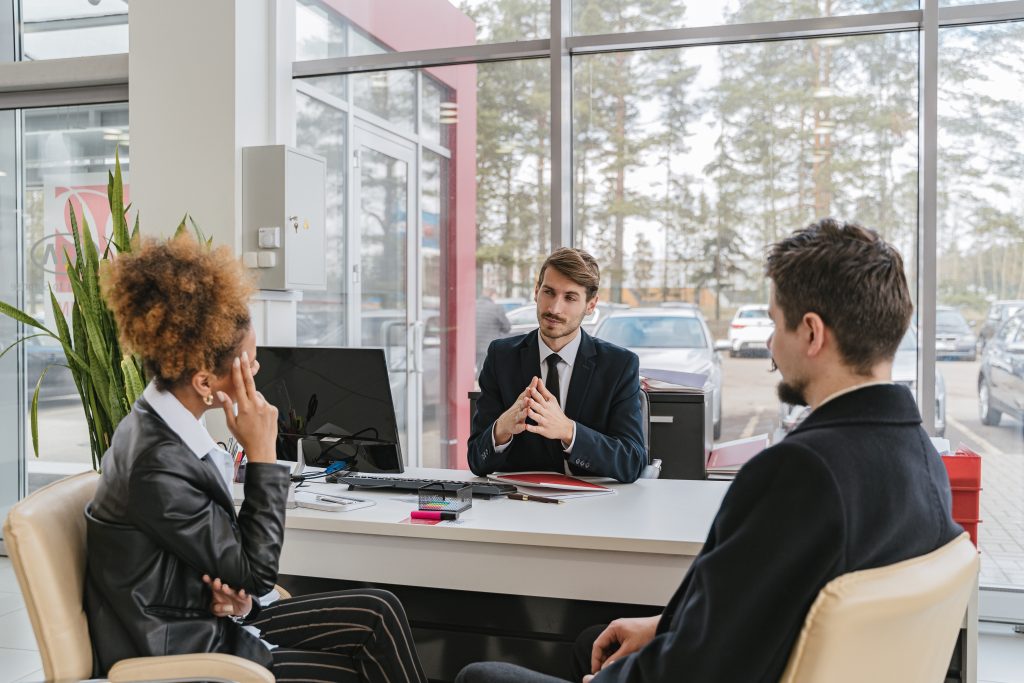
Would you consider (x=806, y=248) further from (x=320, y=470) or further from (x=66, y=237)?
(x=66, y=237)

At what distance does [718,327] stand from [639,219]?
2.23 feet

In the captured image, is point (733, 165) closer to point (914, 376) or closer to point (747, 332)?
point (747, 332)

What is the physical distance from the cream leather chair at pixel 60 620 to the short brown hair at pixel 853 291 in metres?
1.20

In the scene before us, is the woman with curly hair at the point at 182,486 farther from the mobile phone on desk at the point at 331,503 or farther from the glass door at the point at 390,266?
the glass door at the point at 390,266

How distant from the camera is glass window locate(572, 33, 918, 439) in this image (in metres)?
4.07

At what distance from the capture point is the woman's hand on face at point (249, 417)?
177 centimetres

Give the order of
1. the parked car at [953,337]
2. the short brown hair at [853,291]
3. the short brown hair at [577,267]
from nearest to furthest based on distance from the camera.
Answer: the short brown hair at [853,291] < the short brown hair at [577,267] < the parked car at [953,337]

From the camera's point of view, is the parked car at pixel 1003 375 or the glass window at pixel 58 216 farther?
the glass window at pixel 58 216

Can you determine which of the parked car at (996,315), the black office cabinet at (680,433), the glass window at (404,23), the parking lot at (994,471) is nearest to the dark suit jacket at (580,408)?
the black office cabinet at (680,433)

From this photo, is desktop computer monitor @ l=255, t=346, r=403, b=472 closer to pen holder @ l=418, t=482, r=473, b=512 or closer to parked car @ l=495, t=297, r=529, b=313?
pen holder @ l=418, t=482, r=473, b=512

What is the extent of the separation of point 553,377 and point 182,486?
155 cm

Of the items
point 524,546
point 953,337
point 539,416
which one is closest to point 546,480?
point 539,416

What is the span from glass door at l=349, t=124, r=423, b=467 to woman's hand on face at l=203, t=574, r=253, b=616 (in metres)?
3.19

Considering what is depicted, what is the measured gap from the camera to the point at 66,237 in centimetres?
486
